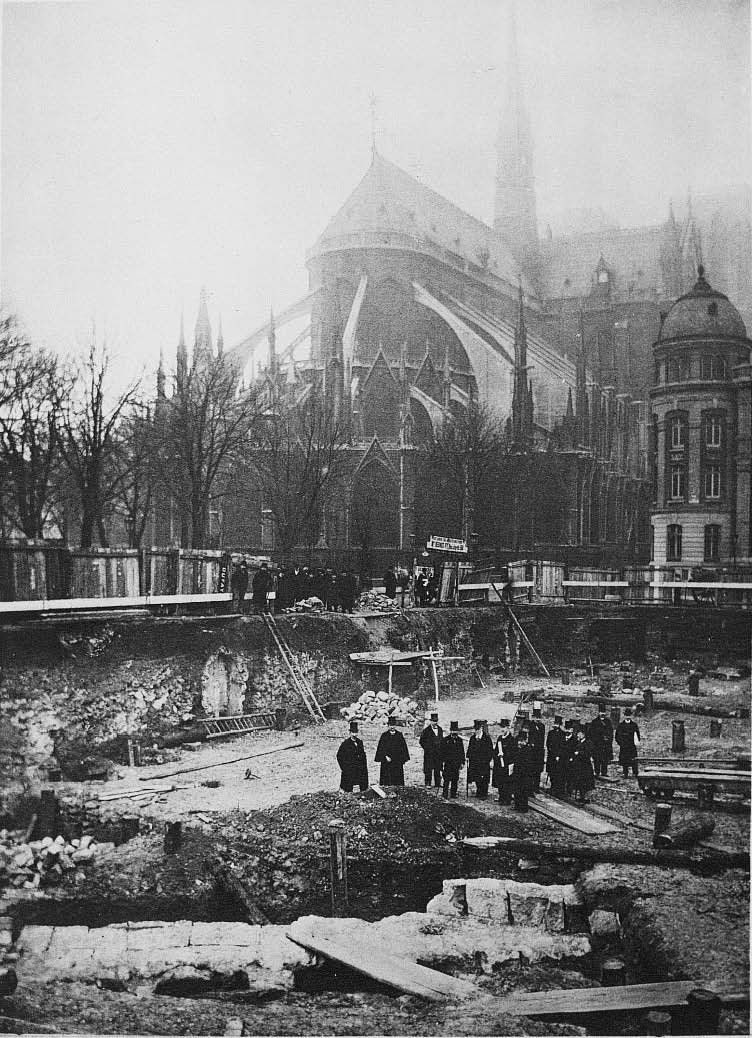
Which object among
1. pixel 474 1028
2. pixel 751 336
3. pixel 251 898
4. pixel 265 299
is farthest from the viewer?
pixel 265 299

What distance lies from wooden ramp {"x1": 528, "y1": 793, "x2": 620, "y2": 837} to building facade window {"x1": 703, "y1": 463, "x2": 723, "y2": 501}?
233cm

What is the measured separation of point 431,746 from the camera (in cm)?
550

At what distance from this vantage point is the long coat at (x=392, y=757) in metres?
5.43

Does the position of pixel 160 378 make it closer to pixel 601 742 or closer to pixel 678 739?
pixel 601 742

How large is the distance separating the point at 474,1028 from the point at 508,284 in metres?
4.91

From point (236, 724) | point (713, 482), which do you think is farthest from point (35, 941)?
point (713, 482)

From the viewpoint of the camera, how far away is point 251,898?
509 centimetres

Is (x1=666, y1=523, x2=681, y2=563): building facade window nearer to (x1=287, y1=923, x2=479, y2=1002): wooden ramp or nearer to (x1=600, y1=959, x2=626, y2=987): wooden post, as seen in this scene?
(x1=600, y1=959, x2=626, y2=987): wooden post

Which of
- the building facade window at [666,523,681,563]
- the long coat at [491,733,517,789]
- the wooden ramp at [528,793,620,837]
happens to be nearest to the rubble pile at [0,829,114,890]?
the long coat at [491,733,517,789]

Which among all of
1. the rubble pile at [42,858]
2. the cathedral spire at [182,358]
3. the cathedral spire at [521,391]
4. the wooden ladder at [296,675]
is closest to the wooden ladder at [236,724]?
the wooden ladder at [296,675]

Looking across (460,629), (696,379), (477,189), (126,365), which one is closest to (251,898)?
(460,629)

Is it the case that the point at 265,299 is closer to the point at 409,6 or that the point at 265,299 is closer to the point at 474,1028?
the point at 409,6

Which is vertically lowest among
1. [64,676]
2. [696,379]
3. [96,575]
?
[64,676]

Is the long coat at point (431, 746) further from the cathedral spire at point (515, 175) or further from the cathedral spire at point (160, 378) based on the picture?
the cathedral spire at point (515, 175)
